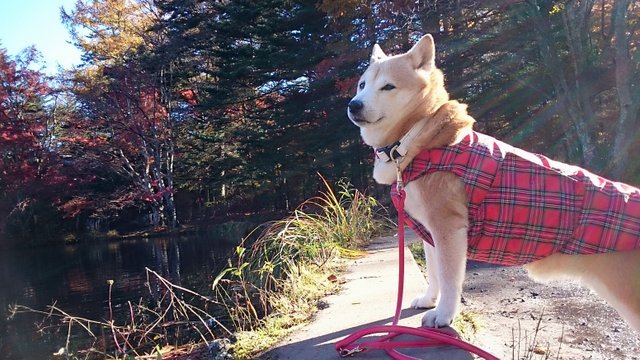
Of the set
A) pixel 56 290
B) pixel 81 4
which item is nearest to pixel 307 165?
pixel 56 290

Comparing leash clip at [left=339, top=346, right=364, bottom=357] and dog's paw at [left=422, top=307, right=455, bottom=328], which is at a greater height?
dog's paw at [left=422, top=307, right=455, bottom=328]

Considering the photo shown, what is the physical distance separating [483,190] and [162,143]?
75.7ft

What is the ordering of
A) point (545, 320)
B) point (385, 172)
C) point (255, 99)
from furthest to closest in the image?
point (255, 99) < point (545, 320) < point (385, 172)

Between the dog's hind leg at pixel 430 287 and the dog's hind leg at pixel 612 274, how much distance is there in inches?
21.1

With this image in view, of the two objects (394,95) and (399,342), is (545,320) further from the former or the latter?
(394,95)

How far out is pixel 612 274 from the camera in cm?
206

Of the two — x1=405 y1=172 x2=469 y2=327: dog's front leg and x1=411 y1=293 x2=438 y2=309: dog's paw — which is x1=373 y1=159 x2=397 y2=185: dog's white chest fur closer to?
x1=405 y1=172 x2=469 y2=327: dog's front leg

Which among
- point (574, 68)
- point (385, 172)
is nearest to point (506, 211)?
point (385, 172)

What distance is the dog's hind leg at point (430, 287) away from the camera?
2.54m

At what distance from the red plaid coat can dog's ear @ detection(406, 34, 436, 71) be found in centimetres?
60

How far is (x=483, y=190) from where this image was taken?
7.11 ft

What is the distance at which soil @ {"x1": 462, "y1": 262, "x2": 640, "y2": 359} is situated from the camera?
2.44 meters

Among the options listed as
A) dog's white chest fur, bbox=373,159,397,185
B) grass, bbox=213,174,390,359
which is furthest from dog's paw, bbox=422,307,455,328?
grass, bbox=213,174,390,359

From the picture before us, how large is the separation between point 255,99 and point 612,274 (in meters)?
19.2
